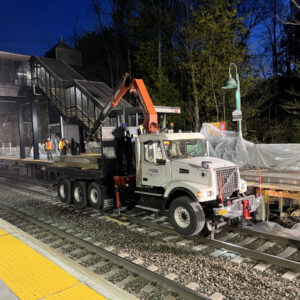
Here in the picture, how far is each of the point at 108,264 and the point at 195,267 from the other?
1.87 m

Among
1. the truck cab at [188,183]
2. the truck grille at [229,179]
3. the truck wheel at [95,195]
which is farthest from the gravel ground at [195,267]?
the truck grille at [229,179]

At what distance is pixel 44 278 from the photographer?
4641 mm

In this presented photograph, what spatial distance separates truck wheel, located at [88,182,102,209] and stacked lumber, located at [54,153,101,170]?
2.17ft

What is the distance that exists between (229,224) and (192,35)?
575 inches

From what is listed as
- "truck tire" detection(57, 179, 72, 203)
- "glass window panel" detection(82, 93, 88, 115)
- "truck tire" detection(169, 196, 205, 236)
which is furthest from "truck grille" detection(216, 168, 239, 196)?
"glass window panel" detection(82, 93, 88, 115)

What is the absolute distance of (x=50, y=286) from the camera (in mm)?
4379

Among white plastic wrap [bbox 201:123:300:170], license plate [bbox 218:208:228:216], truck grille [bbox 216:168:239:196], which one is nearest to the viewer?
license plate [bbox 218:208:228:216]

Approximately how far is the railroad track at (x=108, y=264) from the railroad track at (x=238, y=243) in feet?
5.40

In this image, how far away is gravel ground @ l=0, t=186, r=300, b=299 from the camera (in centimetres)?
491

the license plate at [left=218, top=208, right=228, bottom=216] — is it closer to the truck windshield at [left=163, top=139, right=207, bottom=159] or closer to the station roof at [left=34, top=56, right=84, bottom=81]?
the truck windshield at [left=163, top=139, right=207, bottom=159]

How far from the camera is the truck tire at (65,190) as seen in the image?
463 inches

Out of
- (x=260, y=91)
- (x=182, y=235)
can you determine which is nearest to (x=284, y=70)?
(x=260, y=91)

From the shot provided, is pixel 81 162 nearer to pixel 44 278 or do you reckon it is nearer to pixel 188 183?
pixel 188 183

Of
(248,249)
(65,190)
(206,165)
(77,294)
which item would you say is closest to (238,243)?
(248,249)
